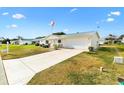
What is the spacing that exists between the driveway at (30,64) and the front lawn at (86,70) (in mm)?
66

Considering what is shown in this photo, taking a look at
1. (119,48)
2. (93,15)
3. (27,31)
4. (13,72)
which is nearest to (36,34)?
(27,31)

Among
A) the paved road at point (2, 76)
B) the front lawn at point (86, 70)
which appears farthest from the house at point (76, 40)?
the paved road at point (2, 76)

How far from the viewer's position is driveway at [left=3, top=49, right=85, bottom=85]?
326cm

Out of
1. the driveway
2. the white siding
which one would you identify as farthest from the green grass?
the white siding

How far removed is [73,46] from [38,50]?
0.48 metres

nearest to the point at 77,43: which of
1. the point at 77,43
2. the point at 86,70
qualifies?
the point at 77,43

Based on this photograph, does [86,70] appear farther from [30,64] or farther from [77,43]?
[30,64]

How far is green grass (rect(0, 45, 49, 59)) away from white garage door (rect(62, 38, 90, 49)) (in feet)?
0.93

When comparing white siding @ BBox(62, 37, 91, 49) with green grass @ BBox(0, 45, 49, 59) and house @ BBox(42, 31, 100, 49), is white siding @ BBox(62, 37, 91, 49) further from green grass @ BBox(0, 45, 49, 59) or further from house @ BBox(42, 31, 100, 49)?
green grass @ BBox(0, 45, 49, 59)

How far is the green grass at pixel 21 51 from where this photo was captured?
3.37 meters

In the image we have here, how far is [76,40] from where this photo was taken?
139 inches

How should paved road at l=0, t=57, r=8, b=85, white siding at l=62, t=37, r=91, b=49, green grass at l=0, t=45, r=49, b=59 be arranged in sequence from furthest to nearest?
white siding at l=62, t=37, r=91, b=49 < green grass at l=0, t=45, r=49, b=59 < paved road at l=0, t=57, r=8, b=85

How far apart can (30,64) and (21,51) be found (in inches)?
8.4
